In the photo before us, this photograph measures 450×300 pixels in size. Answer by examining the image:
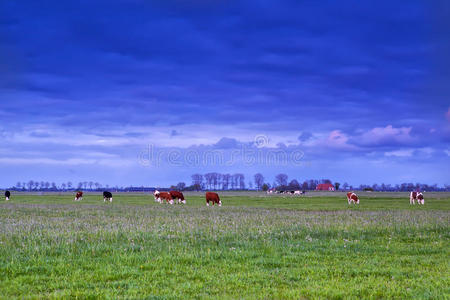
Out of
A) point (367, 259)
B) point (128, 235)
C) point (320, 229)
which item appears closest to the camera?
point (367, 259)

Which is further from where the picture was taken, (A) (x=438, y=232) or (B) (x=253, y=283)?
(A) (x=438, y=232)

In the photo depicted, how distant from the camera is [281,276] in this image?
1090cm

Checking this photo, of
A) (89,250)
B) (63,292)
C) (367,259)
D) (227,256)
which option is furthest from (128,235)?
(367,259)

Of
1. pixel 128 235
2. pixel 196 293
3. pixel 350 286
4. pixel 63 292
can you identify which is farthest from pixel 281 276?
pixel 128 235

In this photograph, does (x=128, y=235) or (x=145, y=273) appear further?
(x=128, y=235)

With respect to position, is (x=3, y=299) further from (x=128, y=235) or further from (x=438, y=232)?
(x=438, y=232)

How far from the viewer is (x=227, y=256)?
13523mm

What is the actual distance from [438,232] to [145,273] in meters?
16.8

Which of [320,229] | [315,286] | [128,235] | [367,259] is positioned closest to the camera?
[315,286]

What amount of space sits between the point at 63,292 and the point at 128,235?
339 inches

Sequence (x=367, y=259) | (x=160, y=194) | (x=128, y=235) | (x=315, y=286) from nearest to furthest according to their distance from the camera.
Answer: (x=315, y=286) < (x=367, y=259) < (x=128, y=235) < (x=160, y=194)

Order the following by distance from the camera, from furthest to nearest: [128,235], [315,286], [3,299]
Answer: [128,235] → [315,286] → [3,299]

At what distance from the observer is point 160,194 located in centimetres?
6550

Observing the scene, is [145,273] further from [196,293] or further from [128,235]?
[128,235]
